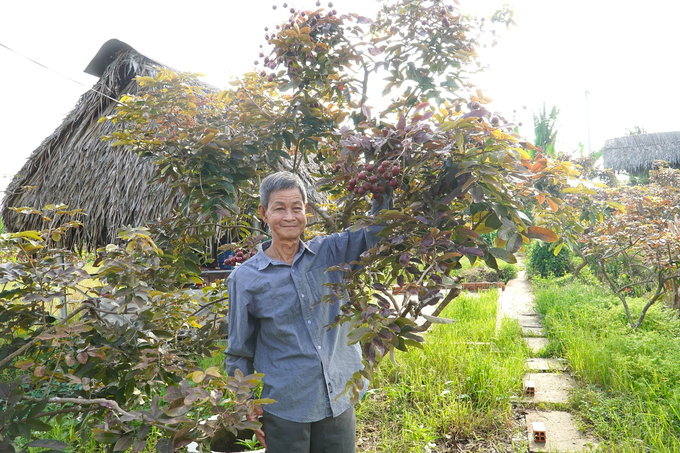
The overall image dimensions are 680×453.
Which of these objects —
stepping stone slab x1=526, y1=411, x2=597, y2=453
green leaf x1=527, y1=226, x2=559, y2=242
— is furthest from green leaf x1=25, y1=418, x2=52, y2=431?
stepping stone slab x1=526, y1=411, x2=597, y2=453

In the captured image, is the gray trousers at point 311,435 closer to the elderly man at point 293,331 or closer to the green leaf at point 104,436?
the elderly man at point 293,331

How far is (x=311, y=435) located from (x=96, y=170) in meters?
5.35

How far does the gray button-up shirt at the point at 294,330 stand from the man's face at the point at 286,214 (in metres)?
0.09

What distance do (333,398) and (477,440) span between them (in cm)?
148

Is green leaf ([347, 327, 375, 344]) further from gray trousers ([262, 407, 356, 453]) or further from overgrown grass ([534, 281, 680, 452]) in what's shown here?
overgrown grass ([534, 281, 680, 452])

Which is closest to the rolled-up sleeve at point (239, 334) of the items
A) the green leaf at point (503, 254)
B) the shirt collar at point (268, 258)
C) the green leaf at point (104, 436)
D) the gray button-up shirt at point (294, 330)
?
the gray button-up shirt at point (294, 330)

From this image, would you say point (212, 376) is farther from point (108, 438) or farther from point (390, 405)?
point (390, 405)

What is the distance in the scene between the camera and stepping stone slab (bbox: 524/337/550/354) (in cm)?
439

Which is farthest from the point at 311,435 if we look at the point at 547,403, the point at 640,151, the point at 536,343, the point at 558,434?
the point at 640,151

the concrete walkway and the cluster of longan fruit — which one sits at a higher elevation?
the cluster of longan fruit

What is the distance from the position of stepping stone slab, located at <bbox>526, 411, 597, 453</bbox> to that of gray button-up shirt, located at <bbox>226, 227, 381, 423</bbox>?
4.96ft

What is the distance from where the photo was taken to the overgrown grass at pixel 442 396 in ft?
8.99

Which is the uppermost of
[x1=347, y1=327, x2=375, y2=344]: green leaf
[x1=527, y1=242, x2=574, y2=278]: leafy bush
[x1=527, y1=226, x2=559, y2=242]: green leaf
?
[x1=527, y1=226, x2=559, y2=242]: green leaf

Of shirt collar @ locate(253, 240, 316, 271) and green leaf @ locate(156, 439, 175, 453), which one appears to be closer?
green leaf @ locate(156, 439, 175, 453)
